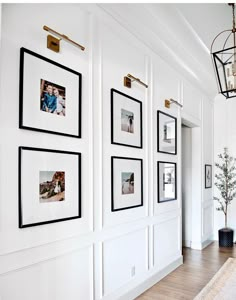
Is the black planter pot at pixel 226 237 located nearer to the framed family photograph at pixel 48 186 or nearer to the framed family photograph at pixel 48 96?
the framed family photograph at pixel 48 186

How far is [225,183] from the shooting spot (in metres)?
5.95

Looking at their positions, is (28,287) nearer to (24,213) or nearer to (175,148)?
(24,213)

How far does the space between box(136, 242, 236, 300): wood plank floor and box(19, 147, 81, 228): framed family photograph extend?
1.67 meters

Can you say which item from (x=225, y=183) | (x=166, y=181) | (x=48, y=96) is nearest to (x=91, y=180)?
(x=48, y=96)

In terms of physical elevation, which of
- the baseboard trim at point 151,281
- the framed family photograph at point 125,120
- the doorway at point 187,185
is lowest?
the baseboard trim at point 151,281

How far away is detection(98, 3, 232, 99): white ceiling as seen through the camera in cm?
307

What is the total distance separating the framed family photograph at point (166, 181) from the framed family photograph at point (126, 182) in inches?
20.8

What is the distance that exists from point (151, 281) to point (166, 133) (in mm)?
2008

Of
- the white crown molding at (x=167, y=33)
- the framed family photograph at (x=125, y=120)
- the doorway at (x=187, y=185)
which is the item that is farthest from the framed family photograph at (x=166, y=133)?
the doorway at (x=187, y=185)

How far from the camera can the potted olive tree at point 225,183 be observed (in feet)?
18.9

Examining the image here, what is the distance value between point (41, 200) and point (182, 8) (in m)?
2.76

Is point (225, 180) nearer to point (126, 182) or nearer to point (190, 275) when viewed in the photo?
point (190, 275)

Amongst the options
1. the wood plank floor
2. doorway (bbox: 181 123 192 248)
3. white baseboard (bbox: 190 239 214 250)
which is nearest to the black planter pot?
the wood plank floor

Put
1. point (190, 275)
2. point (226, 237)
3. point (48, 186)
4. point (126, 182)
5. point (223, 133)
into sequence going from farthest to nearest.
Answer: point (223, 133), point (226, 237), point (190, 275), point (126, 182), point (48, 186)
